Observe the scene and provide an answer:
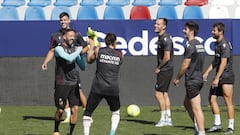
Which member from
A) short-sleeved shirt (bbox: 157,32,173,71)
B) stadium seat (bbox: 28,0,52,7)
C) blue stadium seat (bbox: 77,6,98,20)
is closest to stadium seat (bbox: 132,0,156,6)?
blue stadium seat (bbox: 77,6,98,20)

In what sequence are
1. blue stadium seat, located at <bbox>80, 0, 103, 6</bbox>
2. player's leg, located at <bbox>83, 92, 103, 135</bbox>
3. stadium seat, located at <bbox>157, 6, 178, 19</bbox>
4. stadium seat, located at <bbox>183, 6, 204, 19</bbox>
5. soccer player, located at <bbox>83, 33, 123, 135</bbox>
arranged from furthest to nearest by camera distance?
blue stadium seat, located at <bbox>80, 0, 103, 6</bbox> < stadium seat, located at <bbox>157, 6, 178, 19</bbox> < stadium seat, located at <bbox>183, 6, 204, 19</bbox> < player's leg, located at <bbox>83, 92, 103, 135</bbox> < soccer player, located at <bbox>83, 33, 123, 135</bbox>

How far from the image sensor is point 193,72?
12.2 meters

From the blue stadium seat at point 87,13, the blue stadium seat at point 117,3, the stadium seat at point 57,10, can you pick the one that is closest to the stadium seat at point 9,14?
the stadium seat at point 57,10

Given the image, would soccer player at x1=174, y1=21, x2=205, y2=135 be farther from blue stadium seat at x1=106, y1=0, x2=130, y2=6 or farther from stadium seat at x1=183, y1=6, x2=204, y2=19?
blue stadium seat at x1=106, y1=0, x2=130, y2=6

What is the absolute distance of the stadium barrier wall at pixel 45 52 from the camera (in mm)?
18688

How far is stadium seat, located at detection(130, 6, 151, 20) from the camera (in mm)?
21598

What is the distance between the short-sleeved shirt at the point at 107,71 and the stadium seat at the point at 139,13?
9650mm

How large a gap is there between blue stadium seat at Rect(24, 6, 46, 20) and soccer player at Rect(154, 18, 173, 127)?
7616mm

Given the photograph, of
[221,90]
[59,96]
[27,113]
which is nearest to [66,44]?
[59,96]

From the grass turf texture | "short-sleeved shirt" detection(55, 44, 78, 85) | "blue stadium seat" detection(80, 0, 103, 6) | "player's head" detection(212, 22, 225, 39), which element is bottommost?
the grass turf texture

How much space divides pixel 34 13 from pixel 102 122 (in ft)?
24.4

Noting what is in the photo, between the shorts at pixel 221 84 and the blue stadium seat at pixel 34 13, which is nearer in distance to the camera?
the shorts at pixel 221 84

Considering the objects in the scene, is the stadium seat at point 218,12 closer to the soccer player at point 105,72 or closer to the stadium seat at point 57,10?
the stadium seat at point 57,10

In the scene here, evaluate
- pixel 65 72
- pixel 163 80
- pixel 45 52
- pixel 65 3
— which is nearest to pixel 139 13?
pixel 65 3
